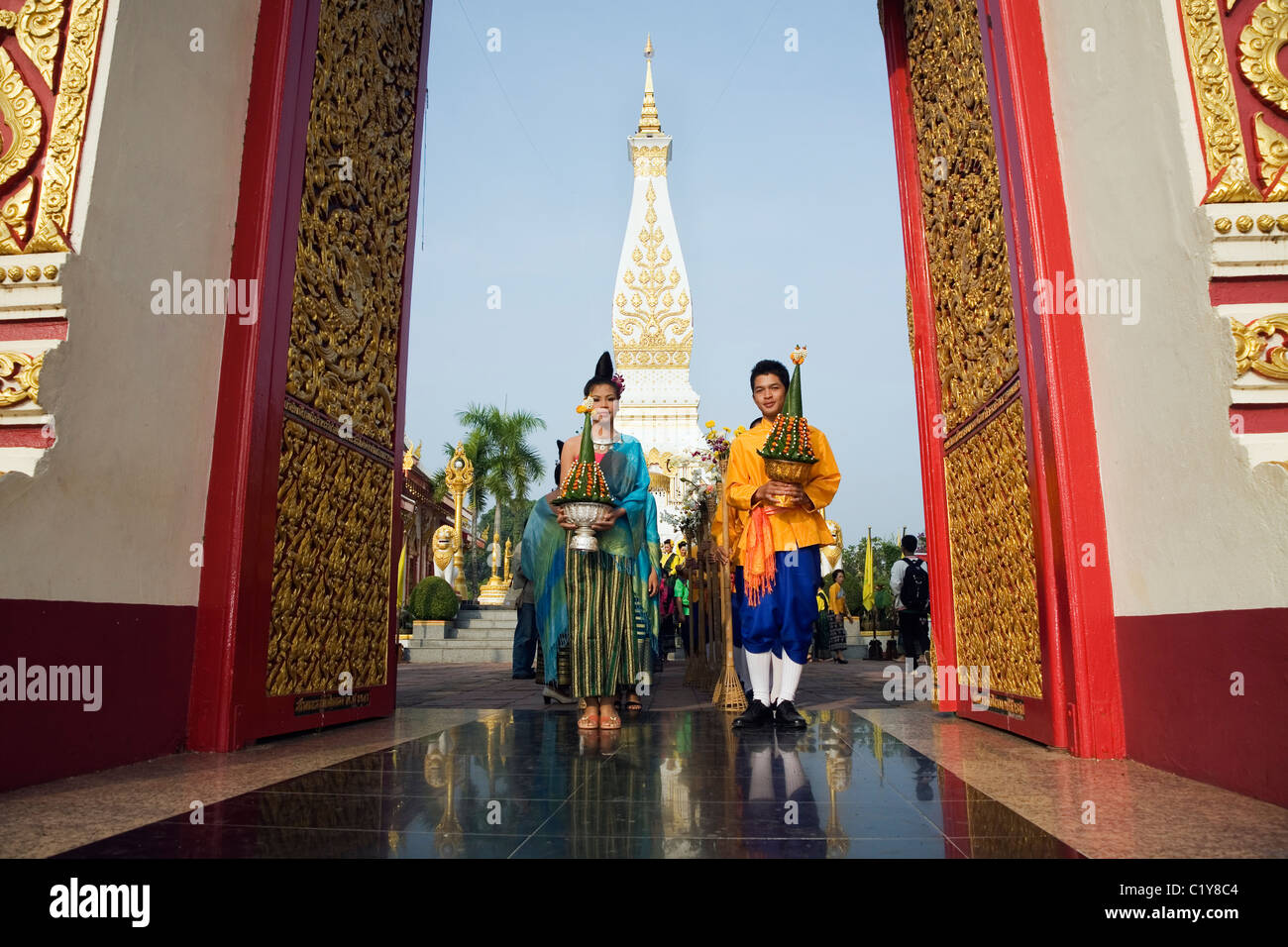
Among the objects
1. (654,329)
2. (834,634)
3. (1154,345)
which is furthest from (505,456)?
(1154,345)

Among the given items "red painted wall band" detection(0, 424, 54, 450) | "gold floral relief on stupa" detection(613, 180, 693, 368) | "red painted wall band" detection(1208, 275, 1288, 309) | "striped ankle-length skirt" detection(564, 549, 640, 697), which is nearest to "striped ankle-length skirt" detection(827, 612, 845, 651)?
"striped ankle-length skirt" detection(564, 549, 640, 697)

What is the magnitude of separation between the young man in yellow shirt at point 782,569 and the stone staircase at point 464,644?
901 centimetres

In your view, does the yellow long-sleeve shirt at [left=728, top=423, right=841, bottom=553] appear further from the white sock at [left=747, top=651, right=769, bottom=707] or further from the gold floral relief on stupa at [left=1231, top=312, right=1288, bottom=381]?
the gold floral relief on stupa at [left=1231, top=312, right=1288, bottom=381]

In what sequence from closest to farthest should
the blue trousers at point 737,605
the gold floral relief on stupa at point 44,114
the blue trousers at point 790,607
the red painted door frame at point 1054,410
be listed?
the gold floral relief on stupa at point 44,114
the red painted door frame at point 1054,410
the blue trousers at point 790,607
the blue trousers at point 737,605

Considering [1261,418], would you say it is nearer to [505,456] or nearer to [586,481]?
[586,481]

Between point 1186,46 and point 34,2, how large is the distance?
14.2 ft

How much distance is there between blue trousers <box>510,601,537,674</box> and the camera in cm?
766

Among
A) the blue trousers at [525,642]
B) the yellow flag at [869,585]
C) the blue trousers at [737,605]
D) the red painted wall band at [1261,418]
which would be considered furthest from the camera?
the yellow flag at [869,585]

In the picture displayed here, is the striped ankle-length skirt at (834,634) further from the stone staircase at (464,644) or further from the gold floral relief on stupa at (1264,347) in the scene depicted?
the gold floral relief on stupa at (1264,347)

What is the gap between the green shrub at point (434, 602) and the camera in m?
15.0

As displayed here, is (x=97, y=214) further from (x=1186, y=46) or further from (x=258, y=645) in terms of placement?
(x=1186, y=46)

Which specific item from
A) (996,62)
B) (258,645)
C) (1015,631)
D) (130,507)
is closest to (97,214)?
(130,507)

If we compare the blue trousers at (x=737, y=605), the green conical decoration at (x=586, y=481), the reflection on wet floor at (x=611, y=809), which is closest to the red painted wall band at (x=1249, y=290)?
the reflection on wet floor at (x=611, y=809)

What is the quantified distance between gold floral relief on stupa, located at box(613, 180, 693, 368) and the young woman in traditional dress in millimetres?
23675
